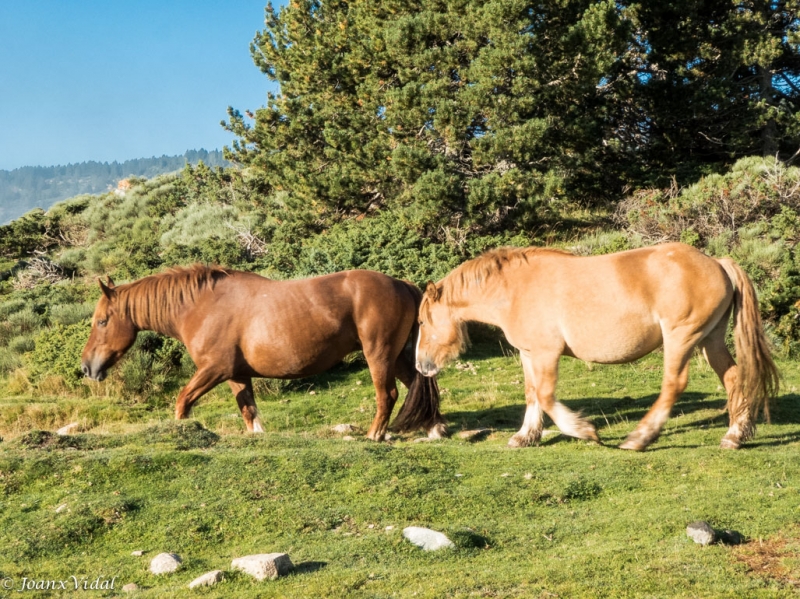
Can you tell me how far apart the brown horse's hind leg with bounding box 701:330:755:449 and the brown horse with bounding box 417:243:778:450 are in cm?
1

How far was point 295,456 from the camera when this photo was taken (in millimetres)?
7203

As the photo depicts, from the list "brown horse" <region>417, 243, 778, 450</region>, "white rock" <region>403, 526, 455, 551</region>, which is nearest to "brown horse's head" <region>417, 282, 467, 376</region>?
"brown horse" <region>417, 243, 778, 450</region>

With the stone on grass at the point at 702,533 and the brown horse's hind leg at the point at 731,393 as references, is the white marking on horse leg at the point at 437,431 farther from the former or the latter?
the stone on grass at the point at 702,533

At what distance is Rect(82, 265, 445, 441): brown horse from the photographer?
9.10 meters

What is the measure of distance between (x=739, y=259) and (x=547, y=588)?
1278 centimetres

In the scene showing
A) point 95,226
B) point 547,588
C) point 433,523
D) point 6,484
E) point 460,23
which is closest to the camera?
point 547,588

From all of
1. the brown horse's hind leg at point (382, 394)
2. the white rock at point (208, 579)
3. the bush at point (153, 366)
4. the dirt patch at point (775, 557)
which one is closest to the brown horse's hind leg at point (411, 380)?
the brown horse's hind leg at point (382, 394)

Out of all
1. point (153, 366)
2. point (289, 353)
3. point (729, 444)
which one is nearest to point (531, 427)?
point (729, 444)

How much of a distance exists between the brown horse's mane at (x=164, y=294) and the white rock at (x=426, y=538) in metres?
4.75

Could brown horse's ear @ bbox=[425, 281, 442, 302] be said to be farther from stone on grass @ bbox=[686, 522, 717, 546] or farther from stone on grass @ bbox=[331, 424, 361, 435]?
stone on grass @ bbox=[686, 522, 717, 546]

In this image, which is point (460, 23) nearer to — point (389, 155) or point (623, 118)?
point (389, 155)

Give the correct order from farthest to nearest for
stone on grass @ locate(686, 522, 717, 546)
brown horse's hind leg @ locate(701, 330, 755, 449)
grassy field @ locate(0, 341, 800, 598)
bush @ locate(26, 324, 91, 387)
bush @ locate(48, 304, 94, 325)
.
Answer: bush @ locate(48, 304, 94, 325) → bush @ locate(26, 324, 91, 387) → brown horse's hind leg @ locate(701, 330, 755, 449) → stone on grass @ locate(686, 522, 717, 546) → grassy field @ locate(0, 341, 800, 598)

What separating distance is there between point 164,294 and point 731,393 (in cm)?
644

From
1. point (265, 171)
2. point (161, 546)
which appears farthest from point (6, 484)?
point (265, 171)
